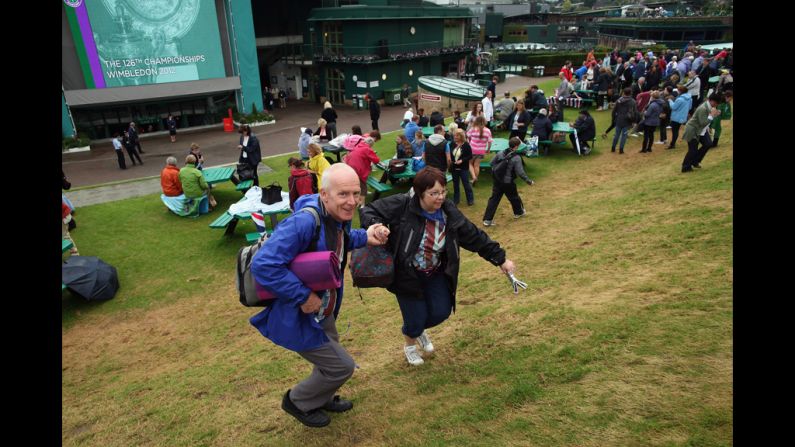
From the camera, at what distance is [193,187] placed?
1162 cm

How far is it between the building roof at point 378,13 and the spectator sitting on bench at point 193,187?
20669mm

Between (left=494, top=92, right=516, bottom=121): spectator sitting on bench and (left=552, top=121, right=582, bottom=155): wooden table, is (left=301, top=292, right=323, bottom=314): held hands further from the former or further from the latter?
(left=494, top=92, right=516, bottom=121): spectator sitting on bench

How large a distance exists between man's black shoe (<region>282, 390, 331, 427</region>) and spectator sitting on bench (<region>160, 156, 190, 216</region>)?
9.61 metres

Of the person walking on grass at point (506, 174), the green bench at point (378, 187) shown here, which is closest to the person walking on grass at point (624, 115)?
the person walking on grass at point (506, 174)

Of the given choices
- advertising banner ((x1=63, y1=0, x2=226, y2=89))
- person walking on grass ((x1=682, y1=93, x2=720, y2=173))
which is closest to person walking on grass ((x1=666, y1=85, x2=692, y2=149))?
person walking on grass ((x1=682, y1=93, x2=720, y2=173))

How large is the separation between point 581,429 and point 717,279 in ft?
10.2

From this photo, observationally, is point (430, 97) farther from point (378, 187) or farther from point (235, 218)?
point (235, 218)

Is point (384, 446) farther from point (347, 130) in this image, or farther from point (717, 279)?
point (347, 130)

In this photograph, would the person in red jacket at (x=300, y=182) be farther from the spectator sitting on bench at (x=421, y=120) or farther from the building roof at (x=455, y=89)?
the building roof at (x=455, y=89)

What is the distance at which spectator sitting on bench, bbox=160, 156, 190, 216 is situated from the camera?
11922 millimetres

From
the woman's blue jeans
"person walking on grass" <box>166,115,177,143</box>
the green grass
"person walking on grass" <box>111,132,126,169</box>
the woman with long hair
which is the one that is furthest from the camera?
"person walking on grass" <box>166,115,177,143</box>

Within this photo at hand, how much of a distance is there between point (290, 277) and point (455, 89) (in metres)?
20.1

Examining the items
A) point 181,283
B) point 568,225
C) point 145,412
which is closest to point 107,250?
point 181,283

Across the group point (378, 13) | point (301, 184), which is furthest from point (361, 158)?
point (378, 13)
